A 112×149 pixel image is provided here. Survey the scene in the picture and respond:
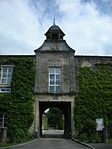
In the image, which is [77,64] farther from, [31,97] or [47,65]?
[31,97]

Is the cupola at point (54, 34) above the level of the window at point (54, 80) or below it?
above

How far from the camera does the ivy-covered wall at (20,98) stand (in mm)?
19141

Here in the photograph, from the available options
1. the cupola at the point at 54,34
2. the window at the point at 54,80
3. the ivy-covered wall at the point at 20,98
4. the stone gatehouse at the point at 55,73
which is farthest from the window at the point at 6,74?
the cupola at the point at 54,34

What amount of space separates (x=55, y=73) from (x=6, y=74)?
206 inches

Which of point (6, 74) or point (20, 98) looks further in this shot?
point (6, 74)

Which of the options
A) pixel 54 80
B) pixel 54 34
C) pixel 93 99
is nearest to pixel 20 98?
pixel 54 80

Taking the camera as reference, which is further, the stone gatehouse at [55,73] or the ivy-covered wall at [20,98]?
the stone gatehouse at [55,73]

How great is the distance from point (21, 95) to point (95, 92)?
24.5ft

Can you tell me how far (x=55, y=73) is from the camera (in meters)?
21.5

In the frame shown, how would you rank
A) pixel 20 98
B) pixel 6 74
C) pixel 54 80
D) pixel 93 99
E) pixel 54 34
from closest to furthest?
pixel 20 98, pixel 93 99, pixel 54 80, pixel 6 74, pixel 54 34

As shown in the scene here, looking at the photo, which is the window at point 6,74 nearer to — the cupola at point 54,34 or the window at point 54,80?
the window at point 54,80

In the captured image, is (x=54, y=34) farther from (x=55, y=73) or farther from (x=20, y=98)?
(x=20, y=98)

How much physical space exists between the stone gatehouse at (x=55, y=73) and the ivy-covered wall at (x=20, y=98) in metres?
0.57

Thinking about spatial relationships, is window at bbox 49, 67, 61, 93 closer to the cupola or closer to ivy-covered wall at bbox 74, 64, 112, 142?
ivy-covered wall at bbox 74, 64, 112, 142
